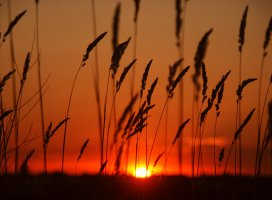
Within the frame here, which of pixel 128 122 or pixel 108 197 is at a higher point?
pixel 128 122

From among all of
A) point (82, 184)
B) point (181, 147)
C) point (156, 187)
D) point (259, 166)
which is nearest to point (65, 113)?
point (82, 184)

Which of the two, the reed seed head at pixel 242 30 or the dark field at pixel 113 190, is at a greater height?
the reed seed head at pixel 242 30

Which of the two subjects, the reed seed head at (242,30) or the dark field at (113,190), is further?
the reed seed head at (242,30)

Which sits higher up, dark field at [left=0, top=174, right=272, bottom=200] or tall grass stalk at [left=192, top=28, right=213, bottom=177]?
tall grass stalk at [left=192, top=28, right=213, bottom=177]

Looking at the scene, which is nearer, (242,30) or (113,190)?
(113,190)

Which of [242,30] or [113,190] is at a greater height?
[242,30]

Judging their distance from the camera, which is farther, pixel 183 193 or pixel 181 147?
pixel 181 147

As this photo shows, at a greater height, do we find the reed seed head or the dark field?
the reed seed head

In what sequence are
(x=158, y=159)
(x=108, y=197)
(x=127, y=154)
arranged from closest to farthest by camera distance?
(x=108, y=197), (x=158, y=159), (x=127, y=154)

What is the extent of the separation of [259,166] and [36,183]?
1.49 m

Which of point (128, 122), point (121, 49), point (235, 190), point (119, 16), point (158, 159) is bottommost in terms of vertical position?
point (235, 190)

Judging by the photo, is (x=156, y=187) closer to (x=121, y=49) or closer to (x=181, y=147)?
(x=181, y=147)

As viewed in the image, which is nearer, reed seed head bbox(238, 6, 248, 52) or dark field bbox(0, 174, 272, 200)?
dark field bbox(0, 174, 272, 200)

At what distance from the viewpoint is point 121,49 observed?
327 cm
